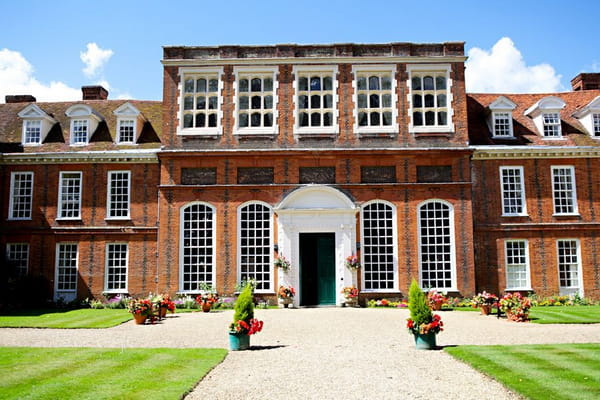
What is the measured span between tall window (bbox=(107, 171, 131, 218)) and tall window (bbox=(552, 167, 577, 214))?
19.0 meters

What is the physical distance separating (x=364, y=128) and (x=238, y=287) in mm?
8590

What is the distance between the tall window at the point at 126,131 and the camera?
25.4 metres

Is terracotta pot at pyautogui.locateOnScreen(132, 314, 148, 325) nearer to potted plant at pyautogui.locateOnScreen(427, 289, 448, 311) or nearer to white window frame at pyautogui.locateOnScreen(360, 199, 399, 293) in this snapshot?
white window frame at pyautogui.locateOnScreen(360, 199, 399, 293)

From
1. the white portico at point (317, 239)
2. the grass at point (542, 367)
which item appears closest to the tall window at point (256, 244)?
the white portico at point (317, 239)

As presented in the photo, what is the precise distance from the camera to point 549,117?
83.3ft

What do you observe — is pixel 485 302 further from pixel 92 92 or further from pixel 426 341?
pixel 92 92

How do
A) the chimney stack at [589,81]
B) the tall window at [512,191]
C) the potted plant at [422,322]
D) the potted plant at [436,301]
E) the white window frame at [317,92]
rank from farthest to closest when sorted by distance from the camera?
the chimney stack at [589,81]
the tall window at [512,191]
the white window frame at [317,92]
the potted plant at [436,301]
the potted plant at [422,322]

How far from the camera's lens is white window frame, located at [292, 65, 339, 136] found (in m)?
23.2

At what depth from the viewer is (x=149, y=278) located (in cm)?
2348

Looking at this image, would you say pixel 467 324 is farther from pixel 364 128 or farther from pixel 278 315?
pixel 364 128

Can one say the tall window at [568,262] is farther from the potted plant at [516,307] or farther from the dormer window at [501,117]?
the potted plant at [516,307]

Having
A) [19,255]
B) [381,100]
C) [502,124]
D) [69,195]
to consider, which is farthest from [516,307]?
[19,255]

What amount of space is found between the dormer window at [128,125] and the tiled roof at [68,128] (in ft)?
1.12

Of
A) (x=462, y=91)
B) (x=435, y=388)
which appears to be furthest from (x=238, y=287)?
(x=435, y=388)
